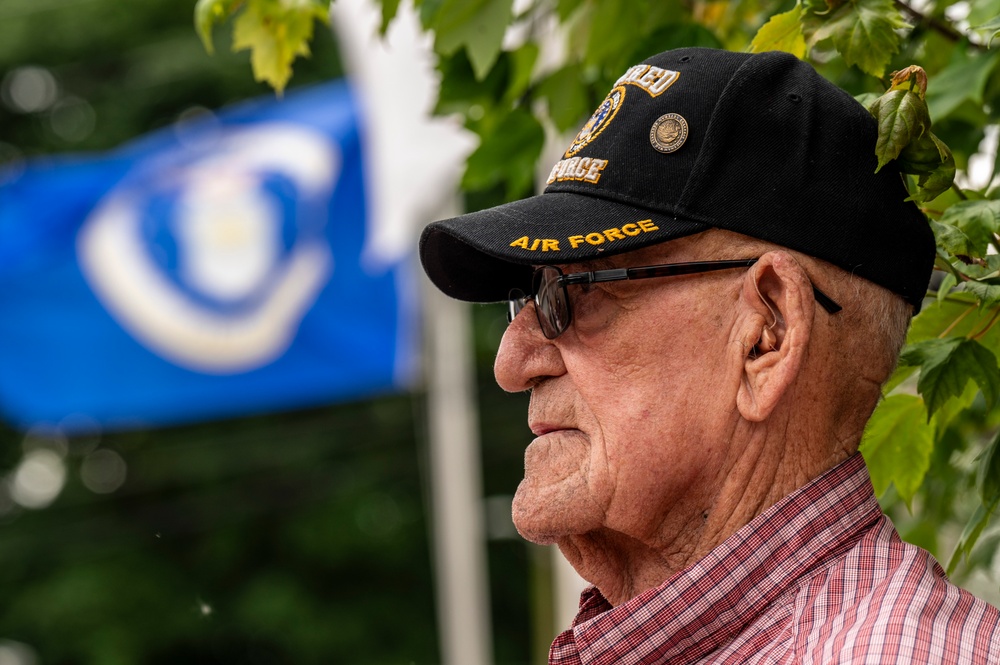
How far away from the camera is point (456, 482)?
10.9 m

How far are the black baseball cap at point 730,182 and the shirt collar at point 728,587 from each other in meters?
0.33

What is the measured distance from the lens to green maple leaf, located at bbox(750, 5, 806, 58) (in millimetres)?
2049

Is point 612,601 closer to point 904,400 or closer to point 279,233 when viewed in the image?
point 904,400

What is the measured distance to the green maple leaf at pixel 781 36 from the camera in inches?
80.7

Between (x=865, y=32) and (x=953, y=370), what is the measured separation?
50 cm

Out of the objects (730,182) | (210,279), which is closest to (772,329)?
(730,182)

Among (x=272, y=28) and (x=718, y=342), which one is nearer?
(x=718, y=342)

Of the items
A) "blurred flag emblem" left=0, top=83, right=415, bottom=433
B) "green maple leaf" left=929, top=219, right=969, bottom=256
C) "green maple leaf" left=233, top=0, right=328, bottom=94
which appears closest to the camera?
"green maple leaf" left=929, top=219, right=969, bottom=256

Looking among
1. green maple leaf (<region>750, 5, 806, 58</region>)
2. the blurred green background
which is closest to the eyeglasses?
green maple leaf (<region>750, 5, 806, 58</region>)

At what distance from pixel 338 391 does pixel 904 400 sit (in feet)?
30.5

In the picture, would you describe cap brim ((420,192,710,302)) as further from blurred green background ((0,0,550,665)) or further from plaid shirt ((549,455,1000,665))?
blurred green background ((0,0,550,665))

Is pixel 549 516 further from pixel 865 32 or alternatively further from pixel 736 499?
pixel 865 32

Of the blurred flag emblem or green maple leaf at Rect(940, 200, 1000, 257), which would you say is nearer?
green maple leaf at Rect(940, 200, 1000, 257)

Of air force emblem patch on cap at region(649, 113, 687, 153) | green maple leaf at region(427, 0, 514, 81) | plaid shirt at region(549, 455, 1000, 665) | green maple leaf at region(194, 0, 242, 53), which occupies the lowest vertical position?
plaid shirt at region(549, 455, 1000, 665)
